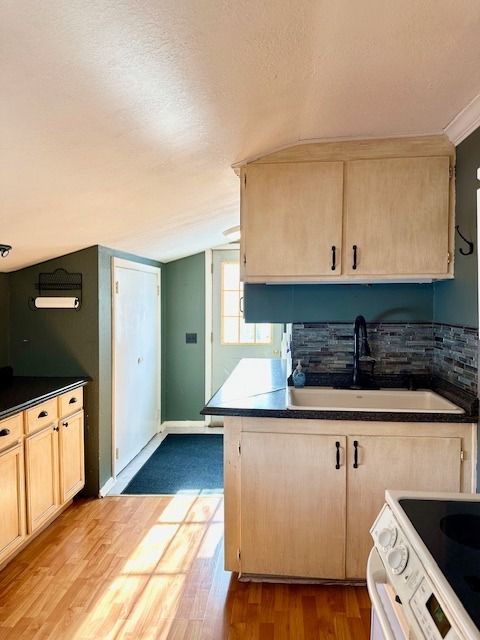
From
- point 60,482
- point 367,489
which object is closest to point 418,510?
point 367,489

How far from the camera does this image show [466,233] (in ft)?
6.88

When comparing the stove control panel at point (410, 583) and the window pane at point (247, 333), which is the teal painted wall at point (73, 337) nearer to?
the window pane at point (247, 333)

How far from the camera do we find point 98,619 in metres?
1.93

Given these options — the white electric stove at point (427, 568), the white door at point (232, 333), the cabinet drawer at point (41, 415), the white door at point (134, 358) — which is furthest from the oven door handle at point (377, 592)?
the white door at point (232, 333)

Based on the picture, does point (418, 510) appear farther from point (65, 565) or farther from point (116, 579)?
point (65, 565)

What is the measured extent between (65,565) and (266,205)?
2.18m

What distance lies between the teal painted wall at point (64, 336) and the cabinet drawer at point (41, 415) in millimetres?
462

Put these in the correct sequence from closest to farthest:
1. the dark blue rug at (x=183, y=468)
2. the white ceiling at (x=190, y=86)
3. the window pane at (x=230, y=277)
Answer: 1. the white ceiling at (x=190, y=86)
2. the dark blue rug at (x=183, y=468)
3. the window pane at (x=230, y=277)

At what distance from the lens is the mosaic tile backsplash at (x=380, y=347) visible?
2572mm

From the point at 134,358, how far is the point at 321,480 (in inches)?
90.8

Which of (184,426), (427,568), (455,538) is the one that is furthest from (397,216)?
(184,426)

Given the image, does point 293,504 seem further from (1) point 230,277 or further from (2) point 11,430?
(1) point 230,277

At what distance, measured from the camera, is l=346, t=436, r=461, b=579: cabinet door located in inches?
78.1

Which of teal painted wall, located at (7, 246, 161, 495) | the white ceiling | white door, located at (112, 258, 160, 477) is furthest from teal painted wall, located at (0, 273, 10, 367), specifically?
the white ceiling
